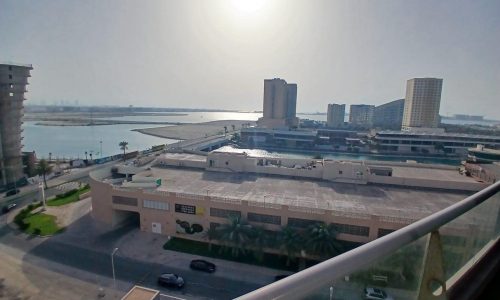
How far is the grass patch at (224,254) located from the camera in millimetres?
14422

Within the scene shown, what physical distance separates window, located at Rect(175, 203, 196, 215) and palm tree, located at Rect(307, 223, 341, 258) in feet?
21.8

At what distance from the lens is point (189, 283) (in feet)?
42.7

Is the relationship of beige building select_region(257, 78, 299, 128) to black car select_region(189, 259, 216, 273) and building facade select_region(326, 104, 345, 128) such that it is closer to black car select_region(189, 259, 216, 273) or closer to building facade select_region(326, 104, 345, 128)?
building facade select_region(326, 104, 345, 128)

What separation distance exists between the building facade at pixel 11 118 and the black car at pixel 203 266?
25.3 meters

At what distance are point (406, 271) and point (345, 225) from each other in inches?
536

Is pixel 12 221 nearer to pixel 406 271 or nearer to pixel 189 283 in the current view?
pixel 189 283

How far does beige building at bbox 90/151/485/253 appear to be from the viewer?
14.6 m

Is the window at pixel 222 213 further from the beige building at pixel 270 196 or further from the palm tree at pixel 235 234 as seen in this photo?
the palm tree at pixel 235 234

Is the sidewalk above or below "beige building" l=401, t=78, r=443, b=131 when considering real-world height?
below

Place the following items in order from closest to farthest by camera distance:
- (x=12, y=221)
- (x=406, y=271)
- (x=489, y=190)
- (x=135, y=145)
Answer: (x=406, y=271) < (x=489, y=190) < (x=12, y=221) < (x=135, y=145)

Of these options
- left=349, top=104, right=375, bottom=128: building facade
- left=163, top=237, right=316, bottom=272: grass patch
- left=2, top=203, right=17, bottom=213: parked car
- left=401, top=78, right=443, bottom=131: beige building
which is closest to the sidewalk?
left=163, top=237, right=316, bottom=272: grass patch

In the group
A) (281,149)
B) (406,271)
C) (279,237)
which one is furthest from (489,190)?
(281,149)

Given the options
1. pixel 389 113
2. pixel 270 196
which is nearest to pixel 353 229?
pixel 270 196

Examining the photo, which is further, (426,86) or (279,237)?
(426,86)
